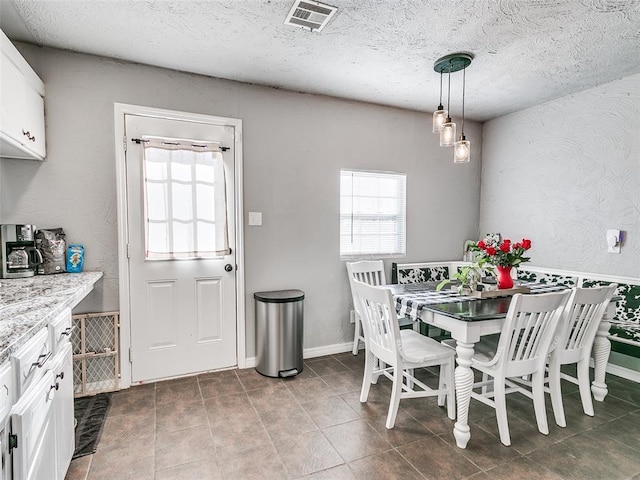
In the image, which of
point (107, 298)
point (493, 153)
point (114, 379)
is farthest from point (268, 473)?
point (493, 153)

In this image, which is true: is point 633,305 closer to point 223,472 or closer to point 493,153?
point 493,153

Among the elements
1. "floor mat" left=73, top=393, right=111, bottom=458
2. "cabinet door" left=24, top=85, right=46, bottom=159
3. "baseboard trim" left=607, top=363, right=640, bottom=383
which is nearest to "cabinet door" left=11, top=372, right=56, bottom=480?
"floor mat" left=73, top=393, right=111, bottom=458

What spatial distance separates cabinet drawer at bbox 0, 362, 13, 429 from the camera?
102 centimetres

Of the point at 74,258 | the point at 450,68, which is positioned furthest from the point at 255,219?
the point at 450,68

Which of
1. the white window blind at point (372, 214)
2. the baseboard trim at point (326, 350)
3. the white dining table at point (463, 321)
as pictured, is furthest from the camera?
the white window blind at point (372, 214)

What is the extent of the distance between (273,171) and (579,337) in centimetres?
268

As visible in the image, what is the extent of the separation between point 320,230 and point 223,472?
2171 millimetres

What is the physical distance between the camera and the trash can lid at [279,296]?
2.96 meters

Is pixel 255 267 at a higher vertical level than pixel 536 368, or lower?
higher

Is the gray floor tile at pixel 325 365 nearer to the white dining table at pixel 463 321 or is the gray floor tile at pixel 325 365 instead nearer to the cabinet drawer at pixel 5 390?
the white dining table at pixel 463 321

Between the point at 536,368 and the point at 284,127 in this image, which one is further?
the point at 284,127

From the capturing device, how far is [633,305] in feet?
9.39

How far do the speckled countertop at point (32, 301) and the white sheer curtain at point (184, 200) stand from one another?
22.0 inches


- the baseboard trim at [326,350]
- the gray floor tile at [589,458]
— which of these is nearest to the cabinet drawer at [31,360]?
the baseboard trim at [326,350]
